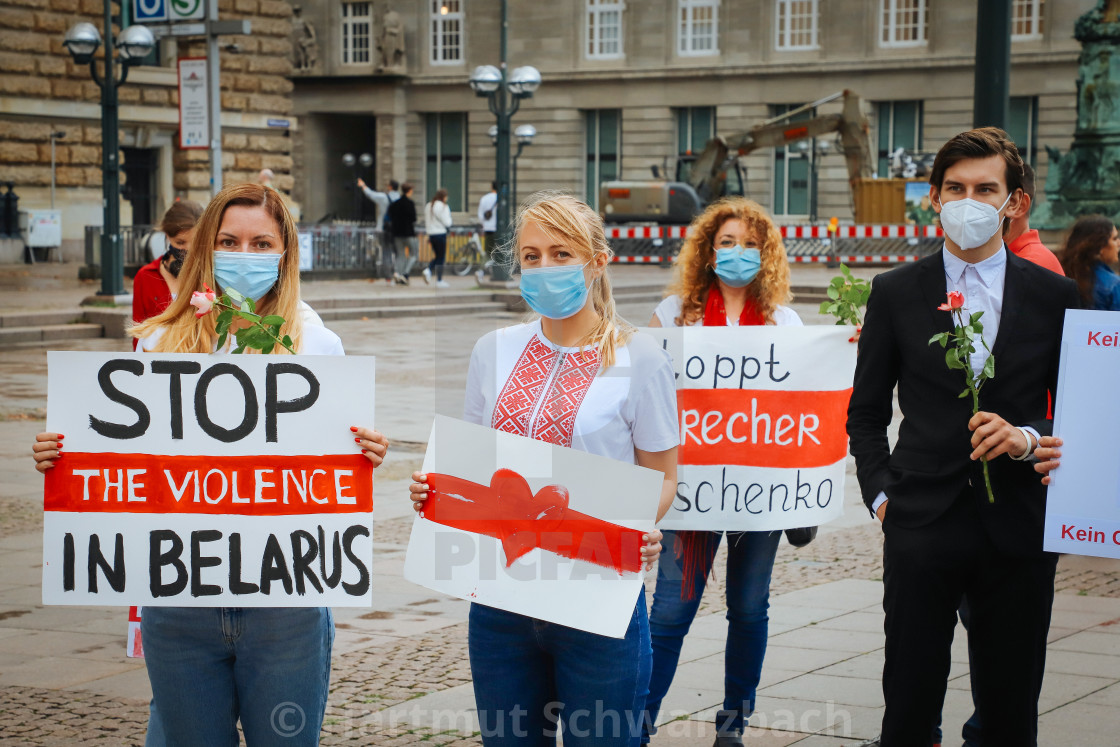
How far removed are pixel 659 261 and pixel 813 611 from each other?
2985 cm

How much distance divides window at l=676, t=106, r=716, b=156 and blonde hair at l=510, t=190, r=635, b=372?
46.1 meters

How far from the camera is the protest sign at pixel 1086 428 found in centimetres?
346

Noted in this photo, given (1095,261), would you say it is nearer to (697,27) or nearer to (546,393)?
(546,393)

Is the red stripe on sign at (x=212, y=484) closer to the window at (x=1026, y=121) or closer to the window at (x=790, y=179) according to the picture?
the window at (x=1026, y=121)

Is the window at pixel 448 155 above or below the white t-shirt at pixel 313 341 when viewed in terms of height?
above

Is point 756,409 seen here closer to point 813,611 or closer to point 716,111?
point 813,611

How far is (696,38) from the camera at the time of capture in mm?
49500

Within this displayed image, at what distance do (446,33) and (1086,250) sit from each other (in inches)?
1931

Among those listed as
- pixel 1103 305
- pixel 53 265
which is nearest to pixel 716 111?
pixel 53 265

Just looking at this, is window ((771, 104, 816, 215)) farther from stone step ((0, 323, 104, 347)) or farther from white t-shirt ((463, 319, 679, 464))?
white t-shirt ((463, 319, 679, 464))

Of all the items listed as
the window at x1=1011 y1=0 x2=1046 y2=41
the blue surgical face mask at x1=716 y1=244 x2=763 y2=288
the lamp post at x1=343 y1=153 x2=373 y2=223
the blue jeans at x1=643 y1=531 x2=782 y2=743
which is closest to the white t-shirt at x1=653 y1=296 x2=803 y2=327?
the blue surgical face mask at x1=716 y1=244 x2=763 y2=288

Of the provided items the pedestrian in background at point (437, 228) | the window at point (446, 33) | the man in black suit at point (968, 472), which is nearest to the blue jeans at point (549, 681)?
the man in black suit at point (968, 472)

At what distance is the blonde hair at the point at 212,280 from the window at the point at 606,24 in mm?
48673

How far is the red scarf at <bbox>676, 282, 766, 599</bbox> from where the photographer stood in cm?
471
